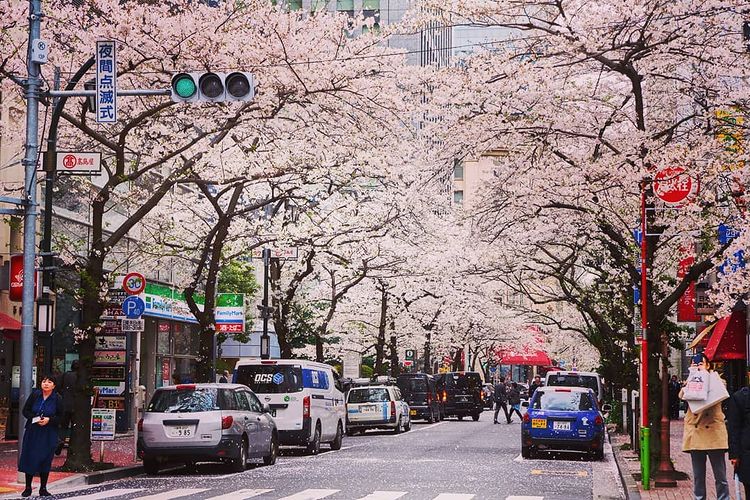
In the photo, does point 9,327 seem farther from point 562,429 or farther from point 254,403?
point 562,429

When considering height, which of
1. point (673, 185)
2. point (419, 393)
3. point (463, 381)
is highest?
point (673, 185)

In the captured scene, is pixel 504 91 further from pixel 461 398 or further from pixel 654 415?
pixel 461 398

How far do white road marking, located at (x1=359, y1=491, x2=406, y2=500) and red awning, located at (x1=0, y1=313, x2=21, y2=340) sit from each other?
14.3 meters

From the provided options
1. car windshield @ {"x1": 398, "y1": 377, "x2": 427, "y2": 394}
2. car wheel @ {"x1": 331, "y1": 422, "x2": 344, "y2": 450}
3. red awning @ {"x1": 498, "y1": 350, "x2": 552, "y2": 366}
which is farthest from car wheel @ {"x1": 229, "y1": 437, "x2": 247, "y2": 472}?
red awning @ {"x1": 498, "y1": 350, "x2": 552, "y2": 366}

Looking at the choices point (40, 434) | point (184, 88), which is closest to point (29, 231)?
point (40, 434)

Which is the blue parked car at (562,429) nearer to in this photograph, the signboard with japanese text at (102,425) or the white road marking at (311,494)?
the signboard with japanese text at (102,425)

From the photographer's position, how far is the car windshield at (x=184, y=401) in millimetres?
20656

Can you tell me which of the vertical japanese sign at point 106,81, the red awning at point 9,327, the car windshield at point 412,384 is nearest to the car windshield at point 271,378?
the red awning at point 9,327

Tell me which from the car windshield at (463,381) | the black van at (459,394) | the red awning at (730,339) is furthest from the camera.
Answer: the black van at (459,394)

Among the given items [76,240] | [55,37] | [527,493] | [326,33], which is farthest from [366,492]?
[76,240]

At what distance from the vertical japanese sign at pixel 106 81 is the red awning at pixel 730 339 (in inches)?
828

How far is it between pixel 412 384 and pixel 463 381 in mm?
6474

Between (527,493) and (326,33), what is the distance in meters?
10.3

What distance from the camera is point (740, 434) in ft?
41.8
